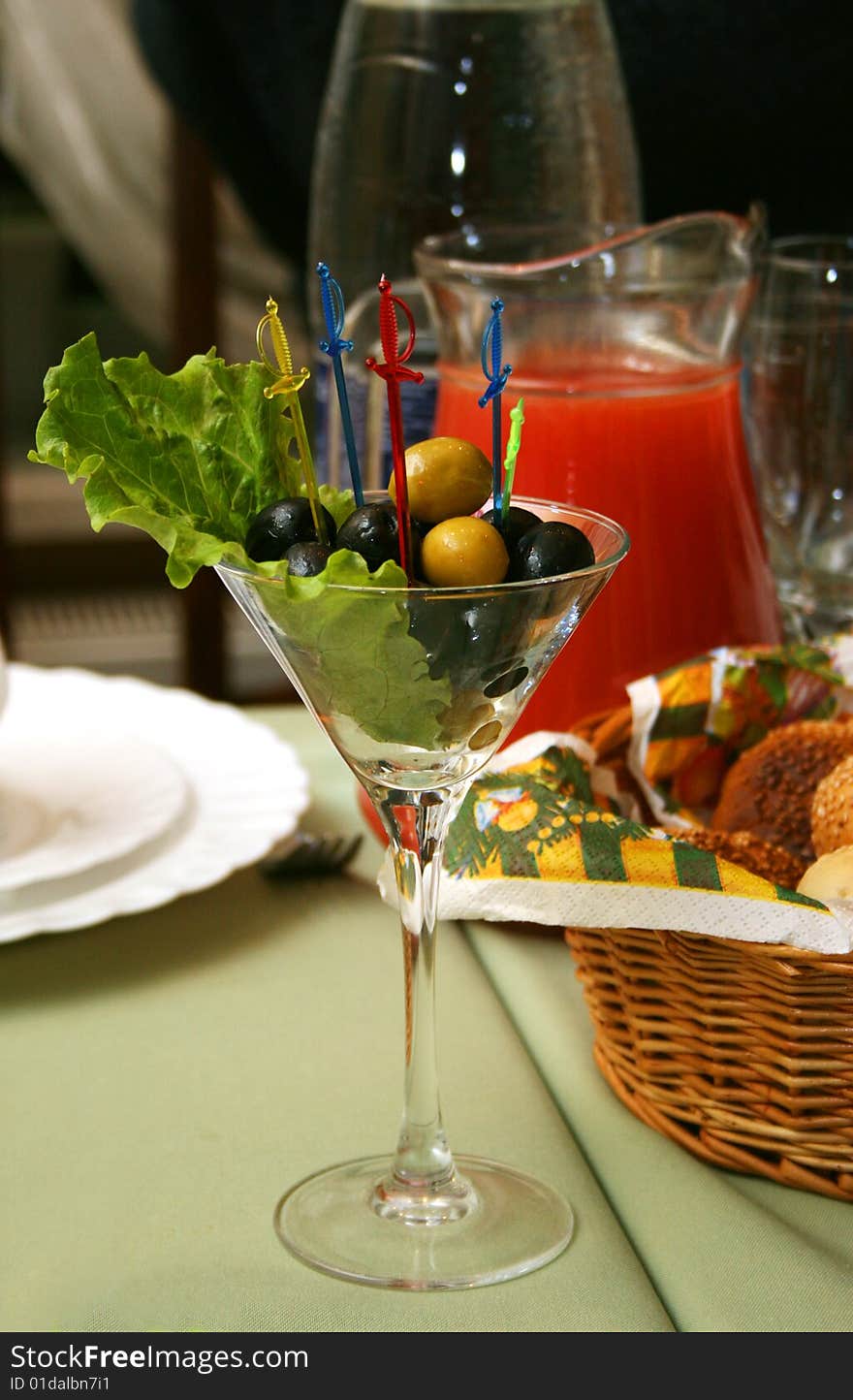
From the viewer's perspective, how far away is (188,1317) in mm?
417

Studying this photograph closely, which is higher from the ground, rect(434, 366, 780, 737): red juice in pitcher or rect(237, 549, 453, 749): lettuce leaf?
rect(237, 549, 453, 749): lettuce leaf

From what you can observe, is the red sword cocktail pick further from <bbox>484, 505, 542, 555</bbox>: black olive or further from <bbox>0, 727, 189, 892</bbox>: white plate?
<bbox>0, 727, 189, 892</bbox>: white plate

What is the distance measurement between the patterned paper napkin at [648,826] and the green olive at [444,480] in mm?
118

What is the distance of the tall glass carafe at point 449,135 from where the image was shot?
0.83 m

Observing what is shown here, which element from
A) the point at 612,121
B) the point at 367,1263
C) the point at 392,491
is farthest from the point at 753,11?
the point at 367,1263

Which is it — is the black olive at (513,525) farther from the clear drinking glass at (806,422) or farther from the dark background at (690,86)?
the dark background at (690,86)

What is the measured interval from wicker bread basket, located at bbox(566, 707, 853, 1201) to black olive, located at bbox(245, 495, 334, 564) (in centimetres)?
16

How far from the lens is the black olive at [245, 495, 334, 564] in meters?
0.42

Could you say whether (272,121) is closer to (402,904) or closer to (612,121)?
(612,121)

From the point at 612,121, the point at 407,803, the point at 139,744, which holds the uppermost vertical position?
the point at 612,121

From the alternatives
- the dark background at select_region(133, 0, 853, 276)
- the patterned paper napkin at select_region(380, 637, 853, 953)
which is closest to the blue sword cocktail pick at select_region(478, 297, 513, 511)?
the patterned paper napkin at select_region(380, 637, 853, 953)

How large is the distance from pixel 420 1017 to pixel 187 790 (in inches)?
10.5

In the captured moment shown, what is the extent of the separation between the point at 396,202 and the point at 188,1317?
61 cm
